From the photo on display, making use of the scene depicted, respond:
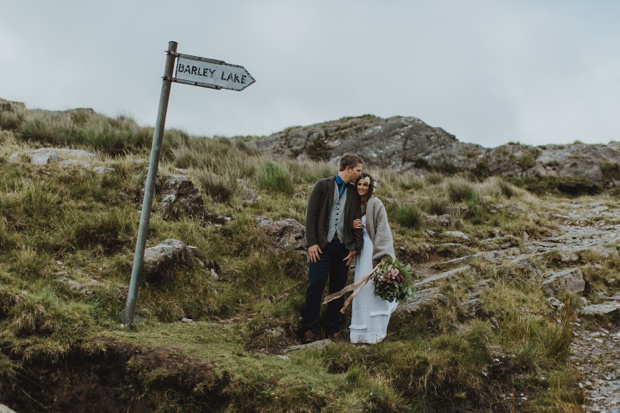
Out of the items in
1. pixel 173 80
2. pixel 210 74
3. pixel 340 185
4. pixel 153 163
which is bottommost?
pixel 153 163

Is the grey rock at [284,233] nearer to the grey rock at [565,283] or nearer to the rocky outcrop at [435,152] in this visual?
the grey rock at [565,283]

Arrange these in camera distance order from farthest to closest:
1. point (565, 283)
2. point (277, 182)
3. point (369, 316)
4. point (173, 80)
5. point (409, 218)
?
point (277, 182)
point (409, 218)
point (565, 283)
point (369, 316)
point (173, 80)

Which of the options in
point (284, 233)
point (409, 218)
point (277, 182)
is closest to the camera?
point (284, 233)

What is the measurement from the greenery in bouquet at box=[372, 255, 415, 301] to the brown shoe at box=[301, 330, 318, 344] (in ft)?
2.81

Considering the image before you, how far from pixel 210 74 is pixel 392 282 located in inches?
116

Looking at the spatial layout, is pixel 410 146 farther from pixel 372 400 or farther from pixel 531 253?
pixel 372 400

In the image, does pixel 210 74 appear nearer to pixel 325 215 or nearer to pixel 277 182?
pixel 325 215

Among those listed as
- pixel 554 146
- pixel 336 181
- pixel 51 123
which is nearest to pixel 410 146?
pixel 554 146

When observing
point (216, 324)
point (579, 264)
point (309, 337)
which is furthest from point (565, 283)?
point (216, 324)

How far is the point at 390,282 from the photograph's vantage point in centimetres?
582

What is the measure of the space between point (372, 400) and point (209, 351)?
60.2 inches

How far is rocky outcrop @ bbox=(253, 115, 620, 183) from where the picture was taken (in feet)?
62.4

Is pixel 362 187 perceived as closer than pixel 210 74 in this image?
No

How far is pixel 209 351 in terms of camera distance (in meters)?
4.77
